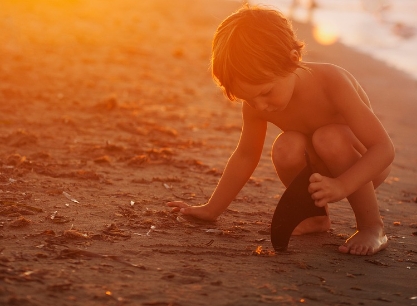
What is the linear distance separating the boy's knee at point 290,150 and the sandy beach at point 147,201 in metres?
0.39

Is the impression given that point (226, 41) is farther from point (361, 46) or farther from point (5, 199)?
point (361, 46)

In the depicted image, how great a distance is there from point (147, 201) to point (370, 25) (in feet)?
43.2

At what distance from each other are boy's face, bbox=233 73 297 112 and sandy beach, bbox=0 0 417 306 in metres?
0.65

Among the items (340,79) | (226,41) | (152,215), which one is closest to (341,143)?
(340,79)

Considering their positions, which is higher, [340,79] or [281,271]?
[340,79]

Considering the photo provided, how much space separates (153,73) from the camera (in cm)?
Result: 833

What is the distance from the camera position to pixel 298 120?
3.24 metres

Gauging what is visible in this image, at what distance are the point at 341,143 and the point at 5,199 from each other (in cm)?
170

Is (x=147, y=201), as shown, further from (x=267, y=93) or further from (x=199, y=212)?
(x=267, y=93)

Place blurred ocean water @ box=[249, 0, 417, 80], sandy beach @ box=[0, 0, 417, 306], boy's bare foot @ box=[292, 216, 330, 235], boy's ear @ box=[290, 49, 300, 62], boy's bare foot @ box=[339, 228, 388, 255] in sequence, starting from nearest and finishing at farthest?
sandy beach @ box=[0, 0, 417, 306] < boy's ear @ box=[290, 49, 300, 62] < boy's bare foot @ box=[339, 228, 388, 255] < boy's bare foot @ box=[292, 216, 330, 235] < blurred ocean water @ box=[249, 0, 417, 80]

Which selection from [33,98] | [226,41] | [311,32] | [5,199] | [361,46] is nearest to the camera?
[226,41]

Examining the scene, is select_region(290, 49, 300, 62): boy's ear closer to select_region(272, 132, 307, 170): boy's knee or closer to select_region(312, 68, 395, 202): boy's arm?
select_region(312, 68, 395, 202): boy's arm

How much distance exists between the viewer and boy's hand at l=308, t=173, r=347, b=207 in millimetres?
2797

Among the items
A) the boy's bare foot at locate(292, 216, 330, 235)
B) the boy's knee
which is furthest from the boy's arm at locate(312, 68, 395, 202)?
the boy's bare foot at locate(292, 216, 330, 235)
